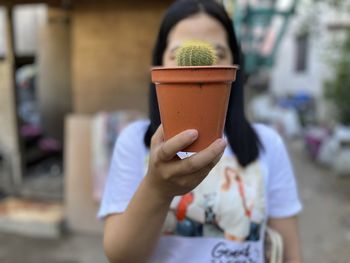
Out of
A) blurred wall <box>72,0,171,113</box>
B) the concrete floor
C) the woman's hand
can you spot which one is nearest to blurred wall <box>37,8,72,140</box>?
blurred wall <box>72,0,171,113</box>

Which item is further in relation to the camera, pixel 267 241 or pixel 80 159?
pixel 80 159

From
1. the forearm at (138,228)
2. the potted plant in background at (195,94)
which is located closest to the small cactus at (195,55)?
the potted plant in background at (195,94)

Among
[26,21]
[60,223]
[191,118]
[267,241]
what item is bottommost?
[60,223]

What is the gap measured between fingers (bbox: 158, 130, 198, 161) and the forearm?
0.51ft

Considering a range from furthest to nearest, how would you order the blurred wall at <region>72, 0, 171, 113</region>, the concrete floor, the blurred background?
the blurred wall at <region>72, 0, 171, 113</region>
the blurred background
the concrete floor

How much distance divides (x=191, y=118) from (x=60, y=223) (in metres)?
3.92

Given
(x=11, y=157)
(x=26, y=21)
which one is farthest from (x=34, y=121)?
(x=11, y=157)

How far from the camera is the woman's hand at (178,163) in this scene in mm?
790

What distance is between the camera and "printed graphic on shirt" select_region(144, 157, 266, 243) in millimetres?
1198

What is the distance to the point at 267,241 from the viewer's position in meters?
1.31

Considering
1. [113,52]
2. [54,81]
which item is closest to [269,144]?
[113,52]

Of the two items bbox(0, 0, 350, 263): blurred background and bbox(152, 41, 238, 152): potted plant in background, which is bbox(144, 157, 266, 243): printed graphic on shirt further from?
bbox(0, 0, 350, 263): blurred background

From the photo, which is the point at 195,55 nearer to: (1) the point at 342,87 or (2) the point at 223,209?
(2) the point at 223,209

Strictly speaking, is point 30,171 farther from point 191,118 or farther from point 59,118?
point 191,118
